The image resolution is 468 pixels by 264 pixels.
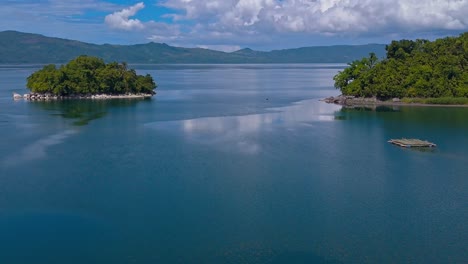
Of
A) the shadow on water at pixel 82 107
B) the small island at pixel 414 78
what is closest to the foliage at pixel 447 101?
the small island at pixel 414 78

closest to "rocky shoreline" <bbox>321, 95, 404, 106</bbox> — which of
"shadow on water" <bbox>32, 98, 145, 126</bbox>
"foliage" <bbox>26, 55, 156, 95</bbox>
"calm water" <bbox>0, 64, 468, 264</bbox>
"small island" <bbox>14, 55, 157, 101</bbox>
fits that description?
"calm water" <bbox>0, 64, 468, 264</bbox>

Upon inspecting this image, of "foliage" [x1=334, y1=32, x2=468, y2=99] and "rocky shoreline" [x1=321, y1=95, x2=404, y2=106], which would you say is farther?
"rocky shoreline" [x1=321, y1=95, x2=404, y2=106]

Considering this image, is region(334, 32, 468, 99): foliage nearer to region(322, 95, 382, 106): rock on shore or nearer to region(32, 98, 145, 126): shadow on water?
region(322, 95, 382, 106): rock on shore

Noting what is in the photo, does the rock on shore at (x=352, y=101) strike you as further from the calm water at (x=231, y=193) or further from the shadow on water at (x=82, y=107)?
the shadow on water at (x=82, y=107)

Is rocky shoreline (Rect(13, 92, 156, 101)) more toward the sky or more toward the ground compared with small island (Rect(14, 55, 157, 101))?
more toward the ground

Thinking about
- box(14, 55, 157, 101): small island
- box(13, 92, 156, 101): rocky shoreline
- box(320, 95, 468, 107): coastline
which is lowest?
box(320, 95, 468, 107): coastline

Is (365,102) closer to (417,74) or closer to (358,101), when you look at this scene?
(358,101)

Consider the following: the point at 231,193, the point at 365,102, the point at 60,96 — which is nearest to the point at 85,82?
the point at 60,96
